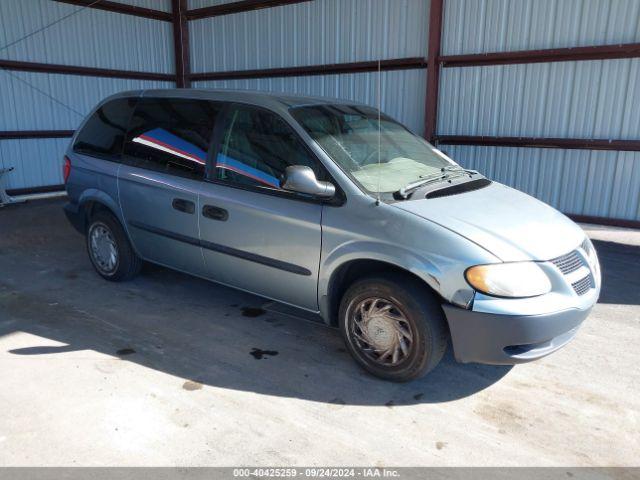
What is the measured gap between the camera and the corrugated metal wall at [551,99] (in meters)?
7.04

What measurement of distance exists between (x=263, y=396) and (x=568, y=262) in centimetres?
204

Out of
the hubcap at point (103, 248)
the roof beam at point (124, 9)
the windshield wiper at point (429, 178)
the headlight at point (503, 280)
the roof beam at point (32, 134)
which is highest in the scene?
the roof beam at point (124, 9)

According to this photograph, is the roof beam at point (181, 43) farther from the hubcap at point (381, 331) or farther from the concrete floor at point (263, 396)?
the hubcap at point (381, 331)

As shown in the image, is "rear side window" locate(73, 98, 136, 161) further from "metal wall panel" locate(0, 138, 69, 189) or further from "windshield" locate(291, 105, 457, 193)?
"metal wall panel" locate(0, 138, 69, 189)

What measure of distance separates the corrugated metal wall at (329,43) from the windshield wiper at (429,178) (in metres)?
4.86

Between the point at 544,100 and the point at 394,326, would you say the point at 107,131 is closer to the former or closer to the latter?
the point at 394,326

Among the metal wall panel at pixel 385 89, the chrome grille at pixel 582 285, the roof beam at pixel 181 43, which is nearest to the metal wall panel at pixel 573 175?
the metal wall panel at pixel 385 89

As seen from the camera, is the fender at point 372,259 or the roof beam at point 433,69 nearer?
the fender at point 372,259

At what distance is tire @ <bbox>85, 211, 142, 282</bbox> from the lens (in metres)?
4.82

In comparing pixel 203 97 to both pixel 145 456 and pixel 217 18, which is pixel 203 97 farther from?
pixel 217 18

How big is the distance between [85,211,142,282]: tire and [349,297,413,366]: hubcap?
101 inches

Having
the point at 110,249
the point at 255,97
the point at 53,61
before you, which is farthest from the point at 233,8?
the point at 255,97

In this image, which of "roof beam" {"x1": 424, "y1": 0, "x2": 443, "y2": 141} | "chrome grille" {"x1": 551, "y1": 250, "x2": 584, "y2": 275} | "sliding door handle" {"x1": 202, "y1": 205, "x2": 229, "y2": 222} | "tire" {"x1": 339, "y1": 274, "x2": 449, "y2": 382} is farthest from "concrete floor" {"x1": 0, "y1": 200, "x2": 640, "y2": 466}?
"roof beam" {"x1": 424, "y1": 0, "x2": 443, "y2": 141}

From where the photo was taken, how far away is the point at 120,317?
4262mm
